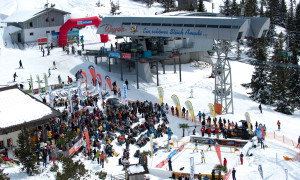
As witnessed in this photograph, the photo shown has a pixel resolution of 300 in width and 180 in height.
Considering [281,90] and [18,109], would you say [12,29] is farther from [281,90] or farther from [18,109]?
[281,90]

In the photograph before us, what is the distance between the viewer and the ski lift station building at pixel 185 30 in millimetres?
39750

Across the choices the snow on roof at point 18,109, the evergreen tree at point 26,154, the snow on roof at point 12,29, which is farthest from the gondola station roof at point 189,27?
the evergreen tree at point 26,154

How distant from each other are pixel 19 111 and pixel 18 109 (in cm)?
33

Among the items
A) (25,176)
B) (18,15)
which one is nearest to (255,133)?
(25,176)

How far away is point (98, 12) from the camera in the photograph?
89.8 metres

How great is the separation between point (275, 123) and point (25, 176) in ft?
82.3

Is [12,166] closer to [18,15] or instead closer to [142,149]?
[142,149]

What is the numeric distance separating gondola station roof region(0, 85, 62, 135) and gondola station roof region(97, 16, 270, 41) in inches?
734

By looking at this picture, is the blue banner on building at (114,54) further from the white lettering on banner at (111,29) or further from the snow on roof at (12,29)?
the snow on roof at (12,29)

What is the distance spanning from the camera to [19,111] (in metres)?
29.2

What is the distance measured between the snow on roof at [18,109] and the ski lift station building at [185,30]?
1896cm

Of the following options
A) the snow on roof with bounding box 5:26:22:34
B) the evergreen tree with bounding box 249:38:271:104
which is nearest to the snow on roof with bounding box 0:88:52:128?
the evergreen tree with bounding box 249:38:271:104

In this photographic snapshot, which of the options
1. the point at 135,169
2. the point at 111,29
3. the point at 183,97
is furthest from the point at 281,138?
the point at 111,29

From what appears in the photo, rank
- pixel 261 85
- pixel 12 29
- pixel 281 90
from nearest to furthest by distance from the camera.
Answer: pixel 281 90, pixel 261 85, pixel 12 29
